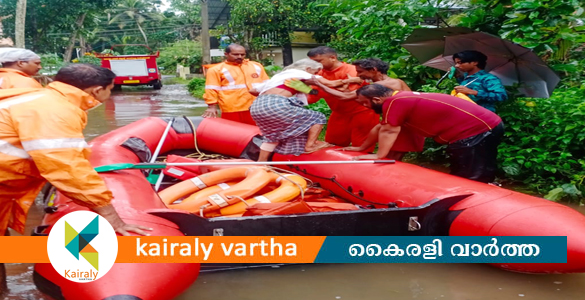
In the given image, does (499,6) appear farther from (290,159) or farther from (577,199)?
(290,159)

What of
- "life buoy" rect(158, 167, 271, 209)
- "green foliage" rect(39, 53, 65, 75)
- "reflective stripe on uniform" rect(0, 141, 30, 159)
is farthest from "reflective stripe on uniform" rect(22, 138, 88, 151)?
"green foliage" rect(39, 53, 65, 75)

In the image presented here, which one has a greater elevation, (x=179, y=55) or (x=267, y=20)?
(x=267, y=20)

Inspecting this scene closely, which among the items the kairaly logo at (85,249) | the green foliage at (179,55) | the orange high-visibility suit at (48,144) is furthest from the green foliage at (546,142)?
the green foliage at (179,55)

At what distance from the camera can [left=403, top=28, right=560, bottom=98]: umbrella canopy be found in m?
4.33

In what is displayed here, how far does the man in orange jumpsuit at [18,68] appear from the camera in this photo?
3.98 metres

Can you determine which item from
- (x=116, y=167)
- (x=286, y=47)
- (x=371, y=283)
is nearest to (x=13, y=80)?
(x=116, y=167)

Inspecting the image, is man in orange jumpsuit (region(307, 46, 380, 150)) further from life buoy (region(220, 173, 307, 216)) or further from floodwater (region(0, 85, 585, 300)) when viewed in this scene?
floodwater (region(0, 85, 585, 300))

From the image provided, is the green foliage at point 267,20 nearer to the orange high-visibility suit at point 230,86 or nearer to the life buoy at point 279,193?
the orange high-visibility suit at point 230,86

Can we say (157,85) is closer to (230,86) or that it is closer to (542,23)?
(230,86)

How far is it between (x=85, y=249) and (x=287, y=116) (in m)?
2.20

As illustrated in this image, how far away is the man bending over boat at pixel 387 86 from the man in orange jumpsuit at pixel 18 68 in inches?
96.7

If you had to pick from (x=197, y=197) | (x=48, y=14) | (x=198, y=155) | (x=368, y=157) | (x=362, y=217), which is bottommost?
(x=198, y=155)

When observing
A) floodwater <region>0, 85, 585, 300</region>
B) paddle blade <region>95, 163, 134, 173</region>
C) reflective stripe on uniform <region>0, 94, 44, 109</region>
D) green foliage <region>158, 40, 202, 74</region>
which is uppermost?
reflective stripe on uniform <region>0, 94, 44, 109</region>

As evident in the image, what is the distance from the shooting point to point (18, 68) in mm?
4324
